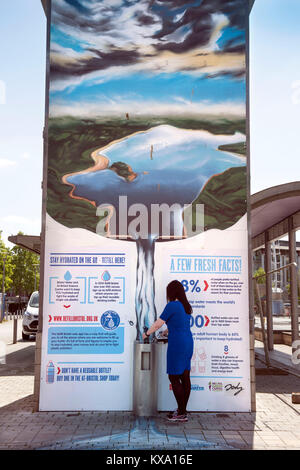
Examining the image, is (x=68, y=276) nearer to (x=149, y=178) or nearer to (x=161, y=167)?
A: (x=149, y=178)

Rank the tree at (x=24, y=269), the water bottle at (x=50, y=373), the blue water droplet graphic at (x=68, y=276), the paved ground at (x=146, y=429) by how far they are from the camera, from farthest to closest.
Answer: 1. the tree at (x=24, y=269)
2. the blue water droplet graphic at (x=68, y=276)
3. the water bottle at (x=50, y=373)
4. the paved ground at (x=146, y=429)

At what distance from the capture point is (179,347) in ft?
20.7

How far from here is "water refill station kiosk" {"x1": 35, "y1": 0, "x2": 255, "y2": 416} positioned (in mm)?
6812

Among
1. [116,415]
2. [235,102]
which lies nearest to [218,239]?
[235,102]

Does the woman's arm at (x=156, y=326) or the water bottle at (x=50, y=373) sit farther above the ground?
the woman's arm at (x=156, y=326)

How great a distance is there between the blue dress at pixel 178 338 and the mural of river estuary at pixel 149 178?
0.74 m

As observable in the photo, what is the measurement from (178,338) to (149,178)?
237 centimetres

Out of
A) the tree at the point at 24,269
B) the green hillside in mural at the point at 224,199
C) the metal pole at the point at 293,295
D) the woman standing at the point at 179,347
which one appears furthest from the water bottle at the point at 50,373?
the tree at the point at 24,269

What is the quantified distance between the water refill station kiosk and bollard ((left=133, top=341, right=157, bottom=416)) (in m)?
0.03

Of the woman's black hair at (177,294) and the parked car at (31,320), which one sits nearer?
the woman's black hair at (177,294)

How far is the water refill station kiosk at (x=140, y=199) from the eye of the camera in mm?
6812

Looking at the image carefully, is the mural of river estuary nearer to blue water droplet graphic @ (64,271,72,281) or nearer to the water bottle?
blue water droplet graphic @ (64,271,72,281)

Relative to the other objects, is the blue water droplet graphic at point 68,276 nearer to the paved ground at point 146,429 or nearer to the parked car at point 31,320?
the paved ground at point 146,429
